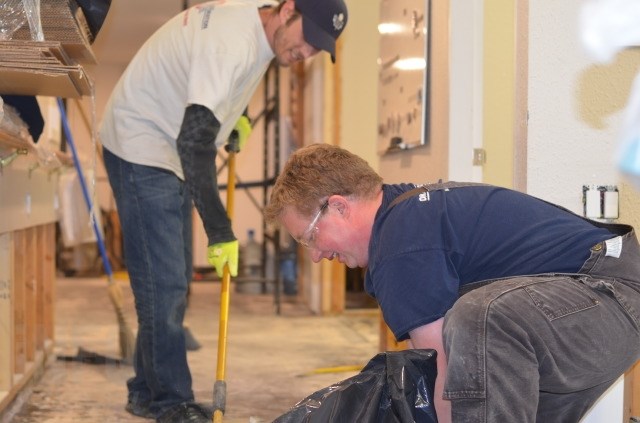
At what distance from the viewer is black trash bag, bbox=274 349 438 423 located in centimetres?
154

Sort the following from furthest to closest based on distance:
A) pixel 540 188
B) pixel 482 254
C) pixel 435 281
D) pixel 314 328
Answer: pixel 314 328 < pixel 540 188 < pixel 482 254 < pixel 435 281

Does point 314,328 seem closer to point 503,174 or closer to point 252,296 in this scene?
point 252,296

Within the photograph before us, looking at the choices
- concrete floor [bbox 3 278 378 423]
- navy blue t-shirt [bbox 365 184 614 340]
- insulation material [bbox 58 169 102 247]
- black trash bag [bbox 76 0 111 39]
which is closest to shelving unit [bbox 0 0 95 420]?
black trash bag [bbox 76 0 111 39]

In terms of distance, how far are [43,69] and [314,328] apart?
326 centimetres

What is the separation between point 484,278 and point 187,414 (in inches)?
52.8

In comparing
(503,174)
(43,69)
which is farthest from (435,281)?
(503,174)

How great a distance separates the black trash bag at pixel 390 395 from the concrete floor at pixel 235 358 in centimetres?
64

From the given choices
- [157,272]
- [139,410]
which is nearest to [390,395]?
[157,272]

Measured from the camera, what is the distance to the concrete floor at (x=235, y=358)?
309 cm

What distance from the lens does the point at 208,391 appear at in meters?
3.37

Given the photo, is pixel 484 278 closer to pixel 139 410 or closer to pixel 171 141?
pixel 171 141

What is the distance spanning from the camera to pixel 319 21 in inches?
102

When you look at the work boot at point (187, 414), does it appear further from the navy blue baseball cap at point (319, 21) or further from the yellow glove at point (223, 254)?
the navy blue baseball cap at point (319, 21)

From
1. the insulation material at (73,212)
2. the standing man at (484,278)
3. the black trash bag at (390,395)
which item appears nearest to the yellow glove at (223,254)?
the standing man at (484,278)
